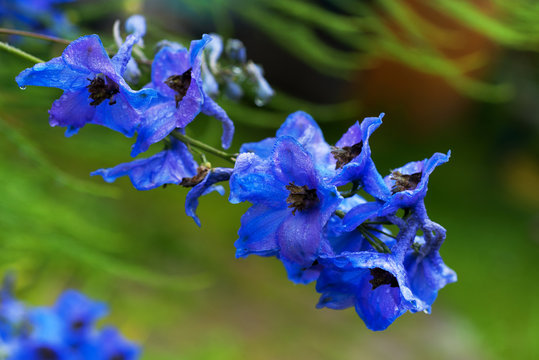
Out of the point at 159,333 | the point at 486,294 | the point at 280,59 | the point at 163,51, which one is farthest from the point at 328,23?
the point at 280,59

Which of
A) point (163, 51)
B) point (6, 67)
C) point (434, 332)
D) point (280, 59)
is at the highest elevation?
point (163, 51)

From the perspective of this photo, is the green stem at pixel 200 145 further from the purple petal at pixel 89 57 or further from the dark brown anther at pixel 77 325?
the dark brown anther at pixel 77 325

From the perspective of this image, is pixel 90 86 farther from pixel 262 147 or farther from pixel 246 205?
pixel 246 205

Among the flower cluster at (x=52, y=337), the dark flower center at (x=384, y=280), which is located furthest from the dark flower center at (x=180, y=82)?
the flower cluster at (x=52, y=337)

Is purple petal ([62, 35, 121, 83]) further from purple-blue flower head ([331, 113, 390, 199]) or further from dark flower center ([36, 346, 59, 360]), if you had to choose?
dark flower center ([36, 346, 59, 360])

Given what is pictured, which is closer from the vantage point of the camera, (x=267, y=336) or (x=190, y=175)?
(x=190, y=175)

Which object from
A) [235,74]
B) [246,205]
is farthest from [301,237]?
[246,205]

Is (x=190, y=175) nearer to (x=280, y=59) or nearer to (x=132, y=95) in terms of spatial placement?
(x=132, y=95)
